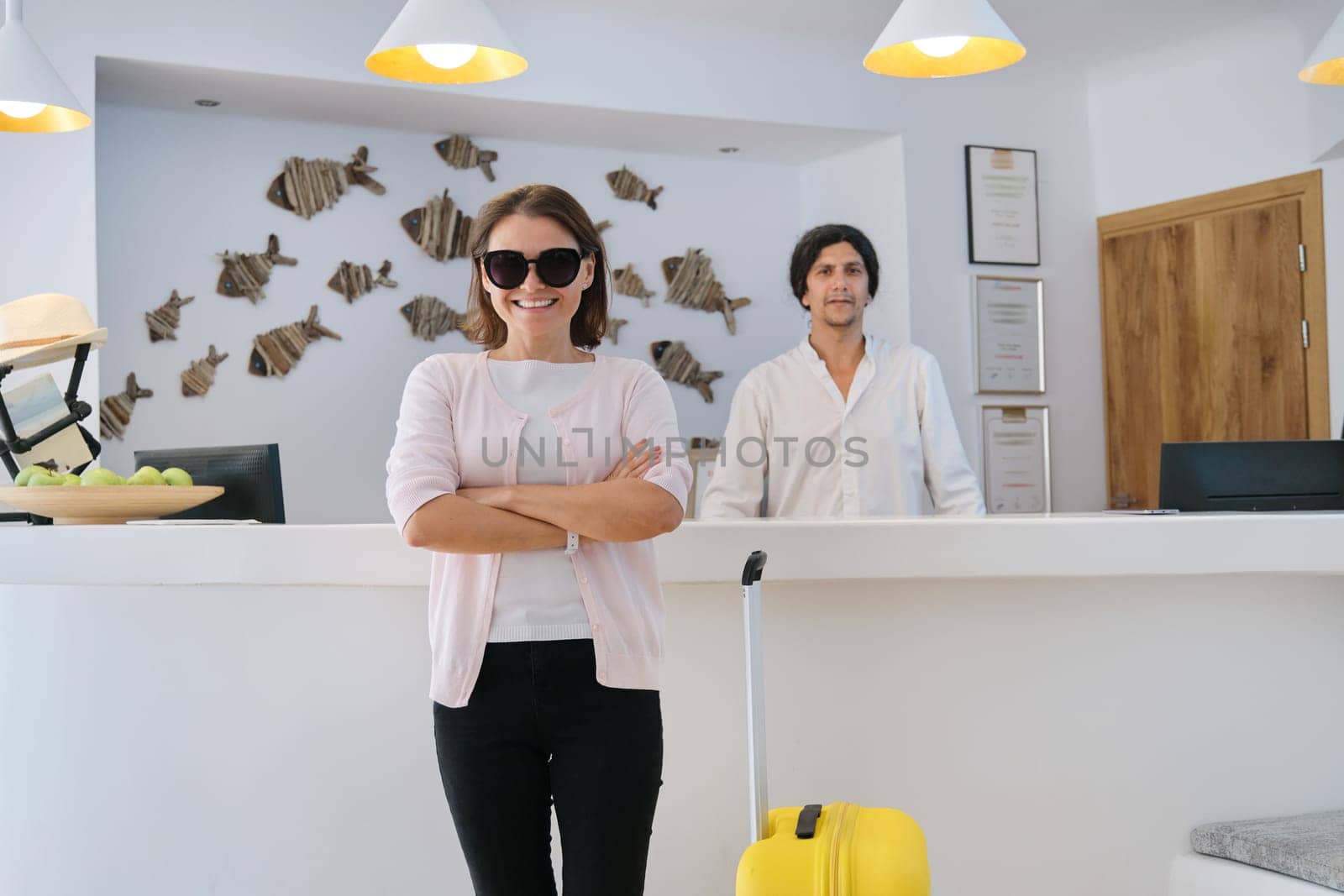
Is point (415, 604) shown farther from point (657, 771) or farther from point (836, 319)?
point (836, 319)

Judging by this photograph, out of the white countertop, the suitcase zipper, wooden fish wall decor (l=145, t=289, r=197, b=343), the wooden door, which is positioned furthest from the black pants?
the wooden door

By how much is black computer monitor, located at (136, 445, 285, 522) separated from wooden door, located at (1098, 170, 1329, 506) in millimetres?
3499

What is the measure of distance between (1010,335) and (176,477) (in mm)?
3446

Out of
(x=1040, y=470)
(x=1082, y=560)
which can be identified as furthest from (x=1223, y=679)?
(x=1040, y=470)

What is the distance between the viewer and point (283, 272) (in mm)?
4422

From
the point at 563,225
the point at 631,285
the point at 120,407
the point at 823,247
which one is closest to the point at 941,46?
the point at 823,247

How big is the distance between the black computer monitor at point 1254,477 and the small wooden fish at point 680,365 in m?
2.63

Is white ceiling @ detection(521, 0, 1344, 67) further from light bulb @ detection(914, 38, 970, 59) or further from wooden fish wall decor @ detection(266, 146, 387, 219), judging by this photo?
light bulb @ detection(914, 38, 970, 59)

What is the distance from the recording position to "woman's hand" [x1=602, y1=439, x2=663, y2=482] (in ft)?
5.25

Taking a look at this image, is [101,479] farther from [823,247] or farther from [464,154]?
[464,154]

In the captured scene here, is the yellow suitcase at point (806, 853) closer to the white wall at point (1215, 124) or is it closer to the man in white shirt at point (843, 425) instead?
the man in white shirt at point (843, 425)

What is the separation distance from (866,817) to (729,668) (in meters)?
0.54

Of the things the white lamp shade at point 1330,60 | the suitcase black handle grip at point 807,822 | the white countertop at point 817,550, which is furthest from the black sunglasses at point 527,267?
the white lamp shade at point 1330,60

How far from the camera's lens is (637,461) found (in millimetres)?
1609
